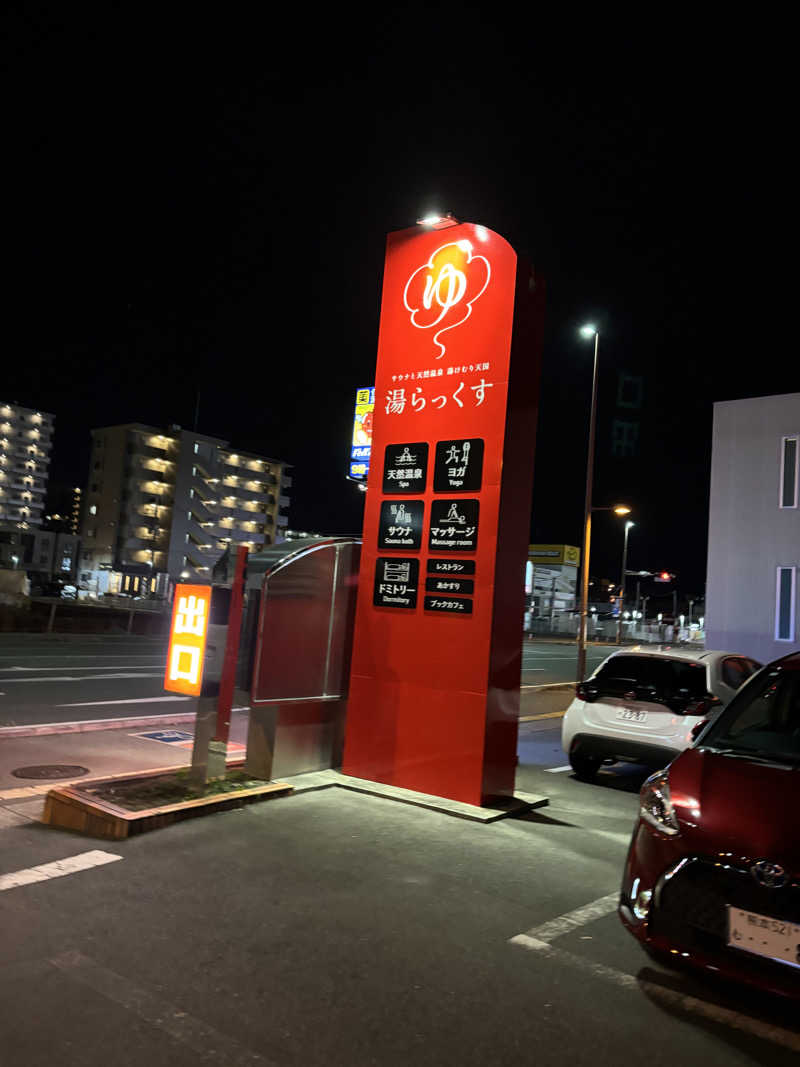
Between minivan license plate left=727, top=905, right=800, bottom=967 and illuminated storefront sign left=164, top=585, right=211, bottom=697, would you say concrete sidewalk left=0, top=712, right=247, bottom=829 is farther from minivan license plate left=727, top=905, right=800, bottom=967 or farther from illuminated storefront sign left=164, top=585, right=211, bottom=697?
minivan license plate left=727, top=905, right=800, bottom=967

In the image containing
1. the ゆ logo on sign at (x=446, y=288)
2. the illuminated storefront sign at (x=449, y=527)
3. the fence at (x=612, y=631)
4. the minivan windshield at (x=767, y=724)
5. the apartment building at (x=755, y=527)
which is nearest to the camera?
the minivan windshield at (x=767, y=724)

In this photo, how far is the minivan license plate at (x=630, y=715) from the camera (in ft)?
29.1

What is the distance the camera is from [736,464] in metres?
22.6

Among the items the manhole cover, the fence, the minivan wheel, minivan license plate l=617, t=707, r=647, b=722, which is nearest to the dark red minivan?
minivan license plate l=617, t=707, r=647, b=722

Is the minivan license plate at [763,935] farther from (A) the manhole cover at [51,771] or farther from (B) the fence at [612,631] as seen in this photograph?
(B) the fence at [612,631]

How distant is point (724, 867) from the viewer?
3.54 metres

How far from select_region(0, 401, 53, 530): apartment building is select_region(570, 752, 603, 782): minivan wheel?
13707cm

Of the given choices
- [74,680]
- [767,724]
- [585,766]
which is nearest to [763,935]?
[767,724]

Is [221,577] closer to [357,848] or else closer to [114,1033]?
[357,848]

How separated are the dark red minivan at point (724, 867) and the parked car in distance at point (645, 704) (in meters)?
4.40

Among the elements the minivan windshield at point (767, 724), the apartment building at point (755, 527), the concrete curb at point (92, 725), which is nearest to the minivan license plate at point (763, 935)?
the minivan windshield at point (767, 724)

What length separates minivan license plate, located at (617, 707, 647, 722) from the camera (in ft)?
29.1

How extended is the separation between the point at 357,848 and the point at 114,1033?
2835 millimetres

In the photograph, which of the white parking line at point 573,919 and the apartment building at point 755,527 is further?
the apartment building at point 755,527
